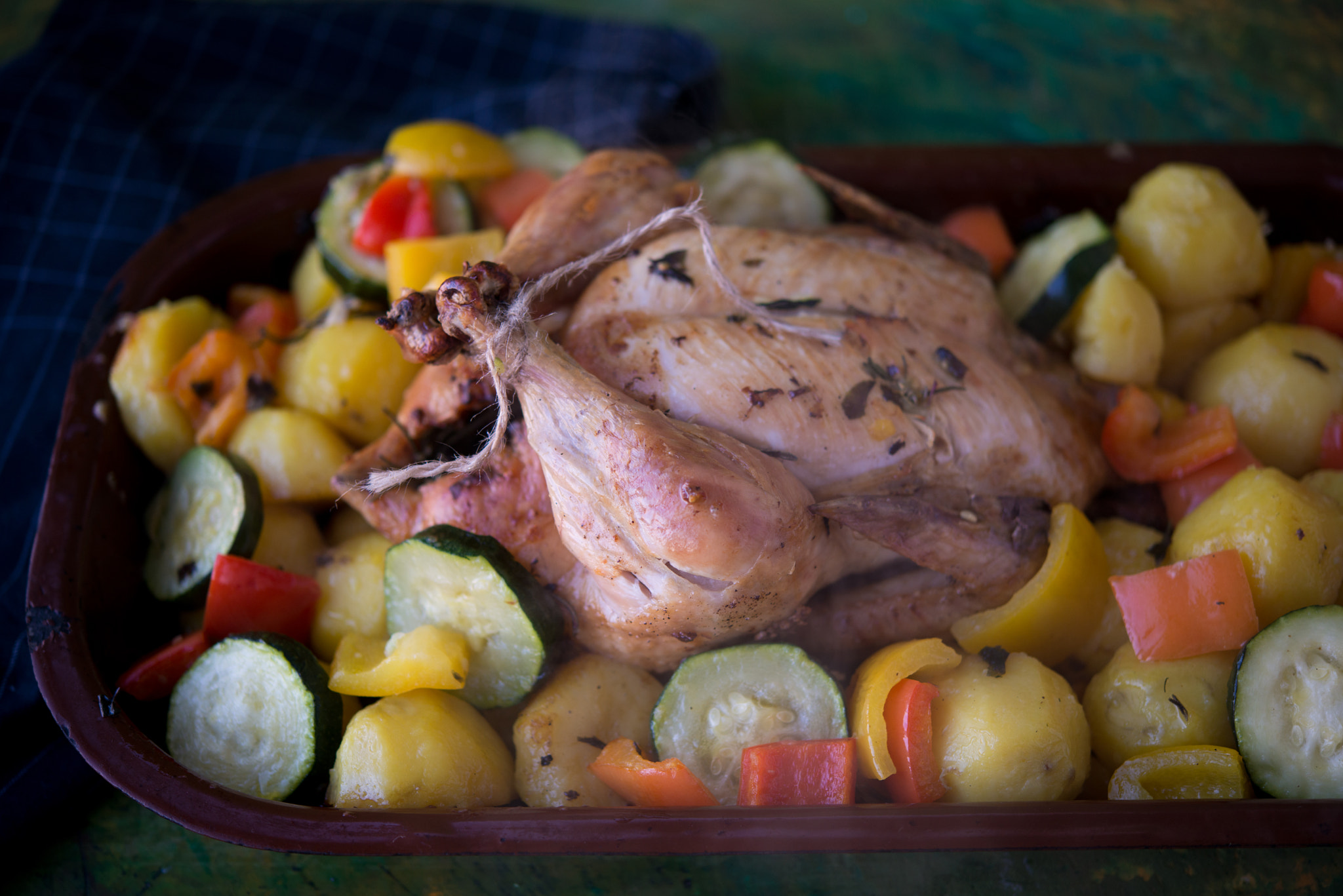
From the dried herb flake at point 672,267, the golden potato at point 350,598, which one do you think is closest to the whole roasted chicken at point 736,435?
the dried herb flake at point 672,267

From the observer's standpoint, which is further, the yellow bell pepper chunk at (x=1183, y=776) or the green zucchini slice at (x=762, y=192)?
the green zucchini slice at (x=762, y=192)

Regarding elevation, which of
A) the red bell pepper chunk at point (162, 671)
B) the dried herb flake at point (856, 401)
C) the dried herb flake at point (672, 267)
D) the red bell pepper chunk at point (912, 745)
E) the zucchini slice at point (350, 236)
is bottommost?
the red bell pepper chunk at point (162, 671)

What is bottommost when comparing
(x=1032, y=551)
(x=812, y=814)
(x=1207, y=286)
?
(x=812, y=814)

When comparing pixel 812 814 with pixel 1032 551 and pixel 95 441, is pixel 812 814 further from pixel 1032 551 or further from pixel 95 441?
pixel 95 441

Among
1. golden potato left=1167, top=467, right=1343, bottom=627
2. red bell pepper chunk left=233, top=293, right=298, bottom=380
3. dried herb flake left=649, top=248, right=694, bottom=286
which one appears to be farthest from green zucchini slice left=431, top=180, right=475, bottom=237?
golden potato left=1167, top=467, right=1343, bottom=627

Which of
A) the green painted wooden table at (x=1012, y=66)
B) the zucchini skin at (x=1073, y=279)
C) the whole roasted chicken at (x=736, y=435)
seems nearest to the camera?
the whole roasted chicken at (x=736, y=435)

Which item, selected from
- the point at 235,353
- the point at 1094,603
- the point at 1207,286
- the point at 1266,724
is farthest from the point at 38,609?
the point at 1207,286

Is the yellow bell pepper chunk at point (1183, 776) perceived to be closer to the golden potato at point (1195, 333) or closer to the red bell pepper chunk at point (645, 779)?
the red bell pepper chunk at point (645, 779)
